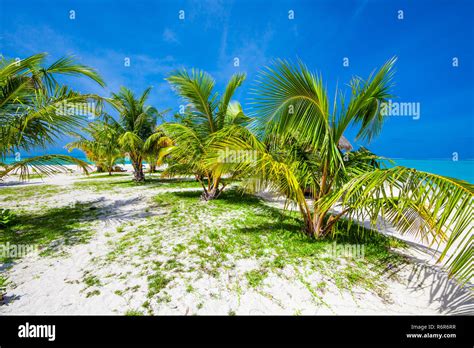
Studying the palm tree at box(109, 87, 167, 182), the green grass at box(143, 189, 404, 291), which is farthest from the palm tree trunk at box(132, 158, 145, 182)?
the green grass at box(143, 189, 404, 291)

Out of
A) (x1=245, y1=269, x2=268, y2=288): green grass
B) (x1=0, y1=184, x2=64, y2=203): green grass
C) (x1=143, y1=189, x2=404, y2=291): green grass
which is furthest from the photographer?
(x1=0, y1=184, x2=64, y2=203): green grass

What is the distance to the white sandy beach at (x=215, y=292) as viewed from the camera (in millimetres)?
1996

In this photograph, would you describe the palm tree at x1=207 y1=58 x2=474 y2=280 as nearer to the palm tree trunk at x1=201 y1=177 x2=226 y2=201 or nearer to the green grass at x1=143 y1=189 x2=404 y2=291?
the green grass at x1=143 y1=189 x2=404 y2=291

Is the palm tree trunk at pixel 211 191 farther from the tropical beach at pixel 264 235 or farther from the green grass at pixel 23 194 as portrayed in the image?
the green grass at pixel 23 194

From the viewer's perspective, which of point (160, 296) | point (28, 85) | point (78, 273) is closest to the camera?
point (160, 296)

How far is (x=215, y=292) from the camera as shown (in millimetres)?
2227

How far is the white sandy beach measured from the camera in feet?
6.55

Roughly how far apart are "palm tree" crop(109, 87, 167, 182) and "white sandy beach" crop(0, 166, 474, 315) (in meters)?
8.36

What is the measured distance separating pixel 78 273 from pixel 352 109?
448 centimetres

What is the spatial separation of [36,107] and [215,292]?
4.54 m

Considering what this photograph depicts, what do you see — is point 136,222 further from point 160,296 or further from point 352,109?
point 352,109

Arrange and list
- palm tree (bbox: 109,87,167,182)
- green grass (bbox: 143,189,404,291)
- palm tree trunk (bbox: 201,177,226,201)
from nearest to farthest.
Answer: green grass (bbox: 143,189,404,291) < palm tree trunk (bbox: 201,177,226,201) < palm tree (bbox: 109,87,167,182)
